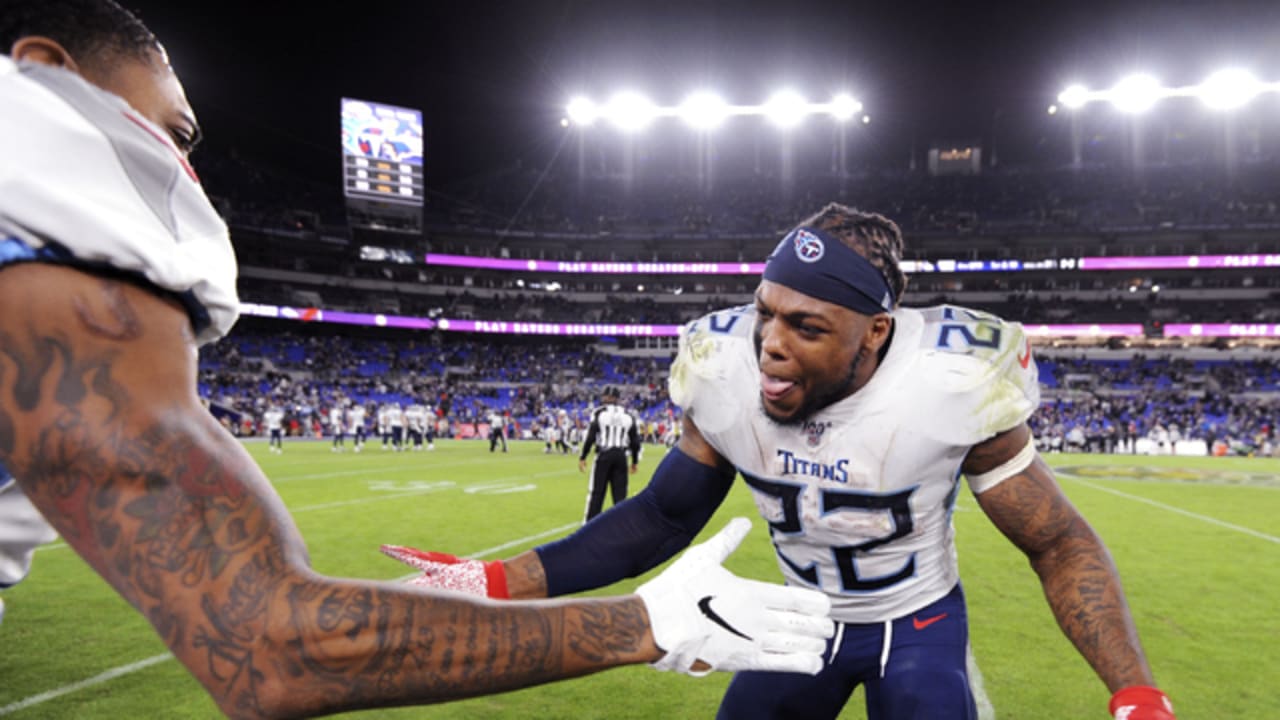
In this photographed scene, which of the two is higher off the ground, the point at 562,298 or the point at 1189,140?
the point at 1189,140

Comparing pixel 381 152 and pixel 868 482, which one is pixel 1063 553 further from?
pixel 381 152

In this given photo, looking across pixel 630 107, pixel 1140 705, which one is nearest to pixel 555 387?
pixel 630 107

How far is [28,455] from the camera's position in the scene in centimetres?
100

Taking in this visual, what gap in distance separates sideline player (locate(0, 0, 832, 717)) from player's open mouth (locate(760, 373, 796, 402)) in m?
1.35

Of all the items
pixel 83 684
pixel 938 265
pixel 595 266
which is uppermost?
pixel 595 266

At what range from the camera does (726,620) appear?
1.40m

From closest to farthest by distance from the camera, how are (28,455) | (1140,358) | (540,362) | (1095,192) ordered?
(28,455), (1140,358), (540,362), (1095,192)

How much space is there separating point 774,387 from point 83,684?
4403mm

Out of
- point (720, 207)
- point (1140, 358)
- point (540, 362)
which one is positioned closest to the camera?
point (1140, 358)

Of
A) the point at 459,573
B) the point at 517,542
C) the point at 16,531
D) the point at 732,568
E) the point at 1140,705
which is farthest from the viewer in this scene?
the point at 517,542

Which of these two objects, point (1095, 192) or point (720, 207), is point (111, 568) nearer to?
point (720, 207)

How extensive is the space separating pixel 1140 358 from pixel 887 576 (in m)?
51.3

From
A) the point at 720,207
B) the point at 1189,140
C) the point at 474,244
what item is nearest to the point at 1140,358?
the point at 1189,140

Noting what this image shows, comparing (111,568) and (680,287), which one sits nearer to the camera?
(111,568)
